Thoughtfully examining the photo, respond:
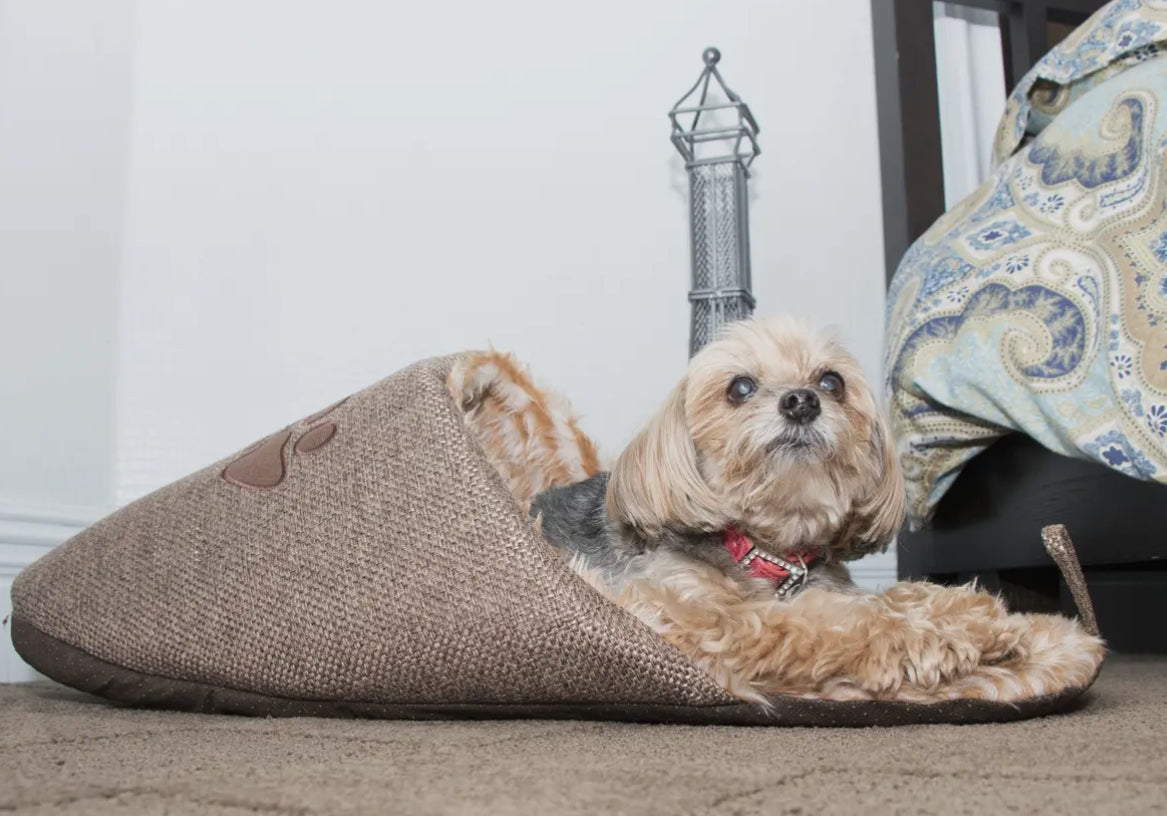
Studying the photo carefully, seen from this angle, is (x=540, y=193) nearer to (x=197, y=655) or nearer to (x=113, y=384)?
(x=113, y=384)

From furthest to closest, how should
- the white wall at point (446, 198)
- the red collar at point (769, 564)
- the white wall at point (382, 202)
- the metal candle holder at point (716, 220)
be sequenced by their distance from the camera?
the metal candle holder at point (716, 220), the white wall at point (446, 198), the white wall at point (382, 202), the red collar at point (769, 564)

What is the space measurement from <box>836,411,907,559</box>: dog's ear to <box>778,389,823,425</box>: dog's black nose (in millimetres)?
115

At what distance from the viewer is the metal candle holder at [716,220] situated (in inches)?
92.5

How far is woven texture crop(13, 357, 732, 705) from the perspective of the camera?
3.22 feet

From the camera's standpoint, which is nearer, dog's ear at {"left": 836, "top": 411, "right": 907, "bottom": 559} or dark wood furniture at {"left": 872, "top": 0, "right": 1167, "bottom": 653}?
dog's ear at {"left": 836, "top": 411, "right": 907, "bottom": 559}

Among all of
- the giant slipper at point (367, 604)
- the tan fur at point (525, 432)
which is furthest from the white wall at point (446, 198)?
the giant slipper at point (367, 604)

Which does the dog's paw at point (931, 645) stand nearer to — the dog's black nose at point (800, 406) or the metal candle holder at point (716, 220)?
the dog's black nose at point (800, 406)

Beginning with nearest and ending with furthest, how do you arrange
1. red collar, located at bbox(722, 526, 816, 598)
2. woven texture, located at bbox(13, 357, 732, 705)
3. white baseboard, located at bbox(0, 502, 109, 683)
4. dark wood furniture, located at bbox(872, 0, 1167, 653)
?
woven texture, located at bbox(13, 357, 732, 705) < red collar, located at bbox(722, 526, 816, 598) < dark wood furniture, located at bbox(872, 0, 1167, 653) < white baseboard, located at bbox(0, 502, 109, 683)

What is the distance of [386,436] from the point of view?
1132 mm

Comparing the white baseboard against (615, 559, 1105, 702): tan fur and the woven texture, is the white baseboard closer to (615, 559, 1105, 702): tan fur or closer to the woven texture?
the woven texture

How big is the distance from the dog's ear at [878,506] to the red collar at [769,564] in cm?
9

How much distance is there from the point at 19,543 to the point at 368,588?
3.44 feet

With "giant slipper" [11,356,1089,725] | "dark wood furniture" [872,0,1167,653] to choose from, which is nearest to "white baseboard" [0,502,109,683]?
"giant slipper" [11,356,1089,725]

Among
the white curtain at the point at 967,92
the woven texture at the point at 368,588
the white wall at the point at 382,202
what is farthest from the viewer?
the white curtain at the point at 967,92
